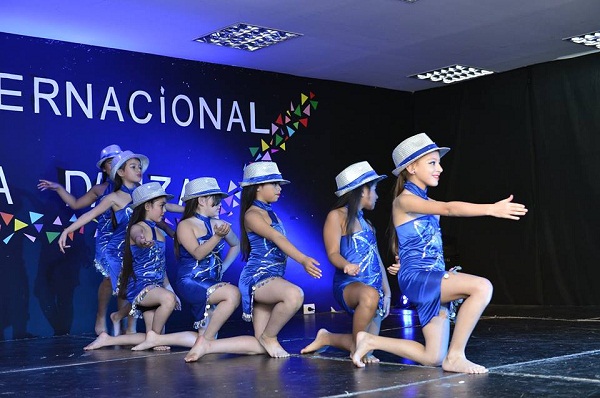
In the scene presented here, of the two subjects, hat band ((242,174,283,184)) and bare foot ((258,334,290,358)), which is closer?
bare foot ((258,334,290,358))

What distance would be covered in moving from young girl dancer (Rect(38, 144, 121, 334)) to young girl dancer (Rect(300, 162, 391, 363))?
243cm

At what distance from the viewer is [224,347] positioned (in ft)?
17.1

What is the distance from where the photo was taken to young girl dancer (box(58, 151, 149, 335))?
22.3 feet

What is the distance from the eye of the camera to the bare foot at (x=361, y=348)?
4.57 metres

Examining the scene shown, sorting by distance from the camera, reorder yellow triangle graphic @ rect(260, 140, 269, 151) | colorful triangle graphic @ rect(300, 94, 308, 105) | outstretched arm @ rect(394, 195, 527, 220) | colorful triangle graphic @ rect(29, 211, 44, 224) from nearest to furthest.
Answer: outstretched arm @ rect(394, 195, 527, 220)
colorful triangle graphic @ rect(29, 211, 44, 224)
yellow triangle graphic @ rect(260, 140, 269, 151)
colorful triangle graphic @ rect(300, 94, 308, 105)

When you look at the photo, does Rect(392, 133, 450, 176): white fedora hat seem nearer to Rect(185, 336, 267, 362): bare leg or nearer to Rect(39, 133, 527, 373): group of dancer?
Rect(39, 133, 527, 373): group of dancer

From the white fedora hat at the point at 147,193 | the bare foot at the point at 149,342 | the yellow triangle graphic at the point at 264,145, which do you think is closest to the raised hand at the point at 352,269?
the bare foot at the point at 149,342

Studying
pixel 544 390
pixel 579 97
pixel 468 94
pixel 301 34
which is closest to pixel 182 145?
pixel 301 34

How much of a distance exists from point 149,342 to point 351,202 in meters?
1.72

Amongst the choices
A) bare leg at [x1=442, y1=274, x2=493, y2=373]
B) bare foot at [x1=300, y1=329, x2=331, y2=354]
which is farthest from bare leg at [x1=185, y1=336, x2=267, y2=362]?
bare leg at [x1=442, y1=274, x2=493, y2=373]

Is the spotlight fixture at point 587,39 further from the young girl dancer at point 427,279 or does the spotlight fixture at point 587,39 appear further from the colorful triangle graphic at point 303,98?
the young girl dancer at point 427,279

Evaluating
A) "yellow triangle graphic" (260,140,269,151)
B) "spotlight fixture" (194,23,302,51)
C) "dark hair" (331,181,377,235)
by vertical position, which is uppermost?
"spotlight fixture" (194,23,302,51)

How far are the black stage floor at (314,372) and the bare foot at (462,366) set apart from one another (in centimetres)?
5

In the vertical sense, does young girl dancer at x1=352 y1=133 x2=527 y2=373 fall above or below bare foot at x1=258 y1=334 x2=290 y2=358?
above
